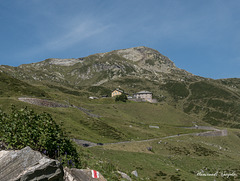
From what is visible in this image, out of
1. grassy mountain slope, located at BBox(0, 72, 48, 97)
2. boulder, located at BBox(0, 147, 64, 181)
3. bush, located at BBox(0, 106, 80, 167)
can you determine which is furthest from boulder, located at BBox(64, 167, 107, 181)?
grassy mountain slope, located at BBox(0, 72, 48, 97)

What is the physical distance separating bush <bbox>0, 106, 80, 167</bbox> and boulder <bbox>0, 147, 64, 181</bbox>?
2841 millimetres

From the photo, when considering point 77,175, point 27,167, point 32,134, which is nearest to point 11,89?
point 32,134

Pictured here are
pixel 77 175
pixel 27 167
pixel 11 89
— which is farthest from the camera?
pixel 11 89

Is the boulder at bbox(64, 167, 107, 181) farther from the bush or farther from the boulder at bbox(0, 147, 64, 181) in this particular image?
the bush

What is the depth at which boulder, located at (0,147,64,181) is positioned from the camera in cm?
1002

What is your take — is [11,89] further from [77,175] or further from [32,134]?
[77,175]

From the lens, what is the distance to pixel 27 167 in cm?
1041

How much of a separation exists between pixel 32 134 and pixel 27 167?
4756 mm

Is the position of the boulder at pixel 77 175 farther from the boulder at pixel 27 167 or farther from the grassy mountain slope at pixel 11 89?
the grassy mountain slope at pixel 11 89

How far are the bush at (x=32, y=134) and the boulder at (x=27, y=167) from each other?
9.32 ft

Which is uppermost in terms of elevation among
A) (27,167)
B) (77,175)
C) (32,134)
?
(32,134)

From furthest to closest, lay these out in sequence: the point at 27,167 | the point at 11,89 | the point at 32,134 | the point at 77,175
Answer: the point at 11,89, the point at 32,134, the point at 77,175, the point at 27,167

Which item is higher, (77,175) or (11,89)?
(11,89)

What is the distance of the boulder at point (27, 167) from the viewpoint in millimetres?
10021
